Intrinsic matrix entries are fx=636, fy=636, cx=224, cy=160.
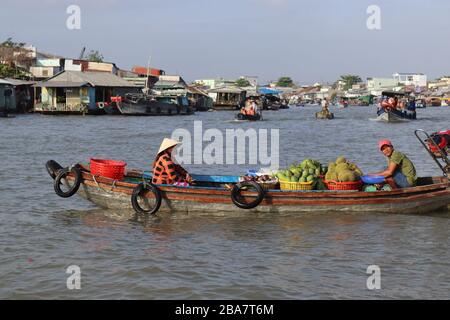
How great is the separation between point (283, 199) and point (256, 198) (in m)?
0.41

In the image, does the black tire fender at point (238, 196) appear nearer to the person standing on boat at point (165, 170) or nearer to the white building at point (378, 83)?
the person standing on boat at point (165, 170)

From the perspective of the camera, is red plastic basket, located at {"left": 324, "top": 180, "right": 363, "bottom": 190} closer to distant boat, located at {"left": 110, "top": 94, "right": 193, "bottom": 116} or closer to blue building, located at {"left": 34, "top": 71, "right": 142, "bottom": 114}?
distant boat, located at {"left": 110, "top": 94, "right": 193, "bottom": 116}

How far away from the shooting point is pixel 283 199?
898 cm

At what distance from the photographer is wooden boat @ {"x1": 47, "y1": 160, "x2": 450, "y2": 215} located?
897 centimetres

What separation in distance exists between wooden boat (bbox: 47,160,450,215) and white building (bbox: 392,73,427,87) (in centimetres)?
11207

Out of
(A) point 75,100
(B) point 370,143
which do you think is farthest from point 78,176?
(A) point 75,100

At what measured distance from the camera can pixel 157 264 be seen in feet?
22.8

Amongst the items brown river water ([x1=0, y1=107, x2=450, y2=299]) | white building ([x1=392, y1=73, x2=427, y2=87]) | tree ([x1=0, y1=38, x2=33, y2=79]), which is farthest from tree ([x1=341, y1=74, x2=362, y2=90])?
brown river water ([x1=0, y1=107, x2=450, y2=299])

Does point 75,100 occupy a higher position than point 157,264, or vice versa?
point 75,100

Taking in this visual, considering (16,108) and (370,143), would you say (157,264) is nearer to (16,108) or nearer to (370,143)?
(370,143)

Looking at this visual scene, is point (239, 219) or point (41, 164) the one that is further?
point (41, 164)
